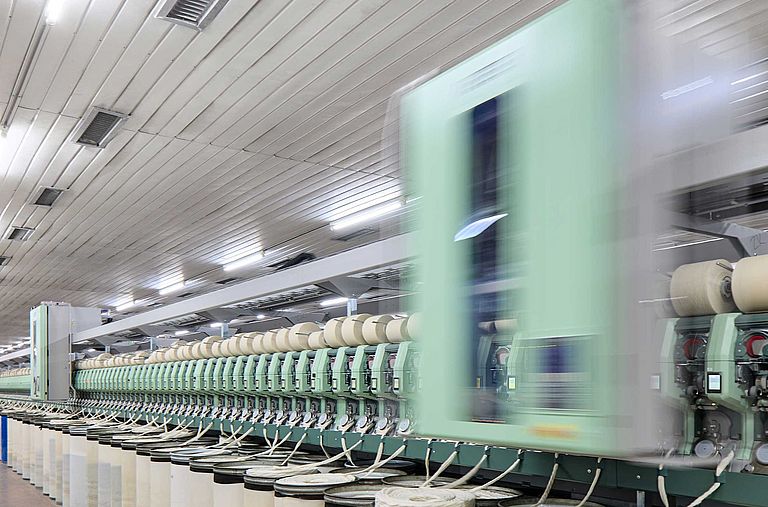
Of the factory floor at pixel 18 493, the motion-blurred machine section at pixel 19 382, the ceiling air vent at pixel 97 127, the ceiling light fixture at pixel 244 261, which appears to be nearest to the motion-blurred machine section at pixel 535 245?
the ceiling air vent at pixel 97 127

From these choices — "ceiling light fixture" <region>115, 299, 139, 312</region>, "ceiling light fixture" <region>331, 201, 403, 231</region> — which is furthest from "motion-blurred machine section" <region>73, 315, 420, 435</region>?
"ceiling light fixture" <region>115, 299, 139, 312</region>

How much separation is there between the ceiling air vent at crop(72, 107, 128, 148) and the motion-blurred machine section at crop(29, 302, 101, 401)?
236 inches

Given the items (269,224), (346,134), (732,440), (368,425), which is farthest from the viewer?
(269,224)

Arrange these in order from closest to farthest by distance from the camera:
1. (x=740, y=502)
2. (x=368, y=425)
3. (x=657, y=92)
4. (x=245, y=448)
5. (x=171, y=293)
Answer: (x=657, y=92), (x=740, y=502), (x=368, y=425), (x=245, y=448), (x=171, y=293)

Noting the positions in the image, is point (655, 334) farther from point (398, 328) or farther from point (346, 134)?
point (346, 134)

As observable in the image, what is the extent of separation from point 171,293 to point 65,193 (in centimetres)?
742

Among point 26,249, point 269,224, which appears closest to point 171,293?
point 26,249

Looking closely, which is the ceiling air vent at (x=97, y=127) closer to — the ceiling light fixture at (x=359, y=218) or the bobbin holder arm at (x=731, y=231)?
the ceiling light fixture at (x=359, y=218)

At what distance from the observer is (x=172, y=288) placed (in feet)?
50.1

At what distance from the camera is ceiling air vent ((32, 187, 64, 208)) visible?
8.51 meters

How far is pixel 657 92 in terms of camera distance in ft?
4.45

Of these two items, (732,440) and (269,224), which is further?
(269,224)

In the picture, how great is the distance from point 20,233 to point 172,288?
480 cm

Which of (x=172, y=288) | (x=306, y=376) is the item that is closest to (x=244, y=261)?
(x=172, y=288)
